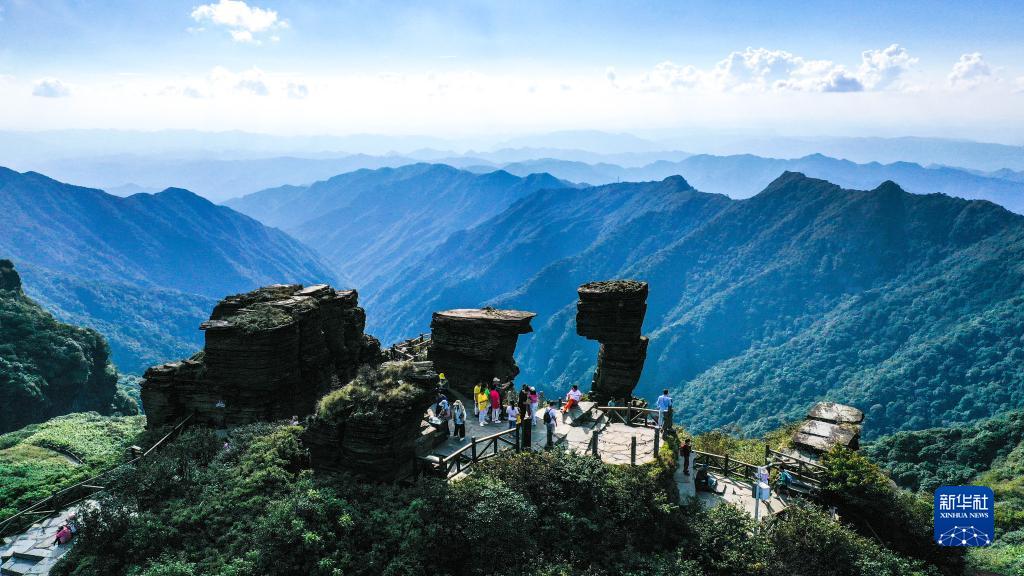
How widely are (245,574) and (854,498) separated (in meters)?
19.3

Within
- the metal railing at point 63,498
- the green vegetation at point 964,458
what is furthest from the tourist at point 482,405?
the green vegetation at point 964,458

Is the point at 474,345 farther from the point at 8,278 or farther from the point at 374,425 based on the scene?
the point at 8,278

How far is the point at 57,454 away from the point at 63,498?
21.5m

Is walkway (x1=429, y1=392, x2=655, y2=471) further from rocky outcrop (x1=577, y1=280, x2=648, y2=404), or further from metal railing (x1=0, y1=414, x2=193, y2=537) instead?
metal railing (x1=0, y1=414, x2=193, y2=537)

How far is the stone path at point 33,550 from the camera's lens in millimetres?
17956

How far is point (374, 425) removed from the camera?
17.8 metres

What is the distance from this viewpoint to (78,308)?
158 metres

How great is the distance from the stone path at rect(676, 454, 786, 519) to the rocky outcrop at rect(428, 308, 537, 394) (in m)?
9.23

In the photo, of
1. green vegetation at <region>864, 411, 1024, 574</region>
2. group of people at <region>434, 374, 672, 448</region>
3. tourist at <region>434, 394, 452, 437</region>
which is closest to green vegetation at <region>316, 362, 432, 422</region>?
group of people at <region>434, 374, 672, 448</region>

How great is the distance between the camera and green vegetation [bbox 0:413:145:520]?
23102 millimetres

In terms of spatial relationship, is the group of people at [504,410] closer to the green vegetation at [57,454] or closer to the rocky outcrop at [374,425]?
the rocky outcrop at [374,425]

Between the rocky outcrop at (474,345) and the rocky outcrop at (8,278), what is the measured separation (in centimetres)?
7273

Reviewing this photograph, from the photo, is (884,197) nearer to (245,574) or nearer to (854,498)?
(854,498)

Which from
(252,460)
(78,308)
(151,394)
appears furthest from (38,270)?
(252,460)
